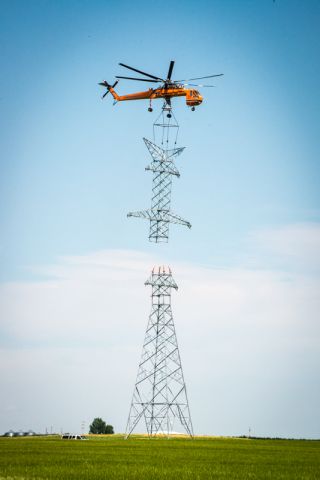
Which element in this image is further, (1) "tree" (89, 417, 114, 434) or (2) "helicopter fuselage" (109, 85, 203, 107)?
(1) "tree" (89, 417, 114, 434)

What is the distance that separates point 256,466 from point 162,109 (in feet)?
150

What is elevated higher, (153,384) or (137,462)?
(153,384)

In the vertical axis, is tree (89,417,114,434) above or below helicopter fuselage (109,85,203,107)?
below

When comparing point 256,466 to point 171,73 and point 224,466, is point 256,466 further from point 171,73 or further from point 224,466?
point 171,73

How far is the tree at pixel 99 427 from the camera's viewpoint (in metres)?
171

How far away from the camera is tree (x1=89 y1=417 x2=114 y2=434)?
171 m

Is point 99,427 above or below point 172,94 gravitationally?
below

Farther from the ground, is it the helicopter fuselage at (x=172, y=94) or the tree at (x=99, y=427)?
the helicopter fuselage at (x=172, y=94)

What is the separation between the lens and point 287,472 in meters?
32.2

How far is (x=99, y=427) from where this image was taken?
17162 centimetres

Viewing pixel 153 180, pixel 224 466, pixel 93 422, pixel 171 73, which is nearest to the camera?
pixel 224 466

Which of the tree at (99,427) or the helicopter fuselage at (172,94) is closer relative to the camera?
the helicopter fuselage at (172,94)

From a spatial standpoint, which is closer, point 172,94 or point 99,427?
point 172,94

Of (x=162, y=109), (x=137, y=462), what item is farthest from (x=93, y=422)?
(x=137, y=462)
